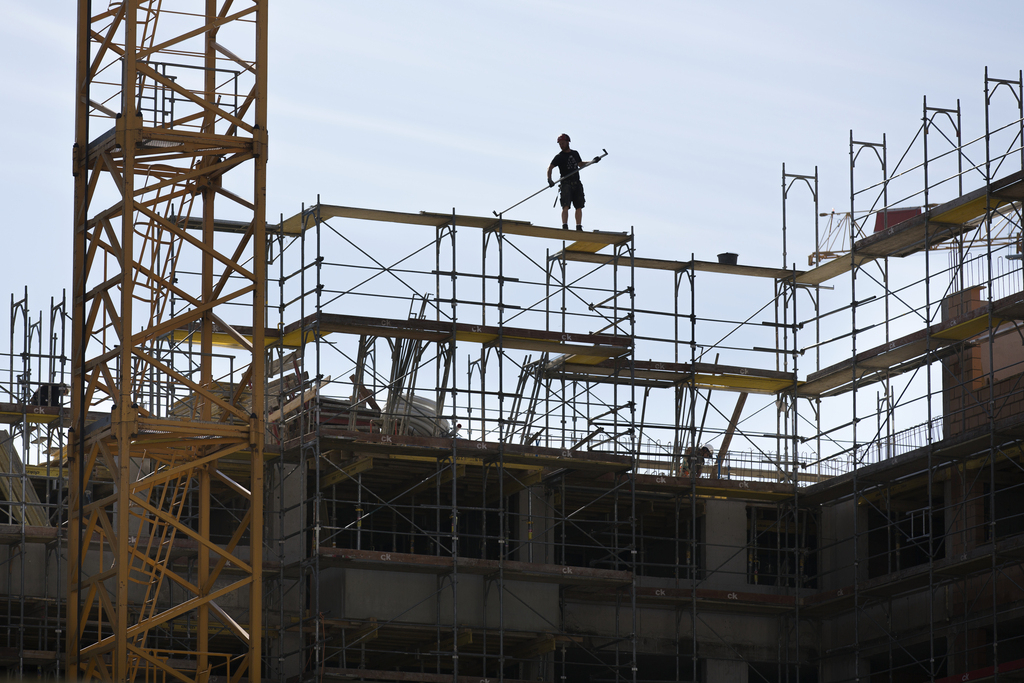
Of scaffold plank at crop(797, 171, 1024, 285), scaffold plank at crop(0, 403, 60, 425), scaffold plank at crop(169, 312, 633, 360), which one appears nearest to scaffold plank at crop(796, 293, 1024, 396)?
scaffold plank at crop(797, 171, 1024, 285)

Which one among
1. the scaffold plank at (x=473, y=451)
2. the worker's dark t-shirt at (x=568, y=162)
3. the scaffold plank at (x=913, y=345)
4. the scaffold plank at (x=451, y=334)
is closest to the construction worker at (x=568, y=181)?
the worker's dark t-shirt at (x=568, y=162)

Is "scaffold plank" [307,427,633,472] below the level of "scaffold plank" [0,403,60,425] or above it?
below

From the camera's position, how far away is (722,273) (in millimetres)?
42281

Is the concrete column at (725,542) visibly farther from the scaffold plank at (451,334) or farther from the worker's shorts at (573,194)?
the worker's shorts at (573,194)

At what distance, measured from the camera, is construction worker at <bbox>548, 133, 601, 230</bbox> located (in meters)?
38.0

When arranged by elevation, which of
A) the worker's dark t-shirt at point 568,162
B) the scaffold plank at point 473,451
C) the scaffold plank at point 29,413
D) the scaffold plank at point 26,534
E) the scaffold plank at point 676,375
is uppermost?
the worker's dark t-shirt at point 568,162

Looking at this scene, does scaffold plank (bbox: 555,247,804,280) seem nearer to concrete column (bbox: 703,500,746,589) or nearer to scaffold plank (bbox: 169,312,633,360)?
scaffold plank (bbox: 169,312,633,360)

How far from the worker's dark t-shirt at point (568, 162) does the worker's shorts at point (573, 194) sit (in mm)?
86

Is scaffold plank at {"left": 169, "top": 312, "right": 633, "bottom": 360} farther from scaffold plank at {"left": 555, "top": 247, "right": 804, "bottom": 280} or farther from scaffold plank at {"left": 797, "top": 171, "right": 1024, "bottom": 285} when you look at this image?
scaffold plank at {"left": 797, "top": 171, "right": 1024, "bottom": 285}

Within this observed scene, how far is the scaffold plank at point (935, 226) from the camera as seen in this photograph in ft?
115

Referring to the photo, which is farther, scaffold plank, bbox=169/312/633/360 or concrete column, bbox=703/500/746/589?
concrete column, bbox=703/500/746/589

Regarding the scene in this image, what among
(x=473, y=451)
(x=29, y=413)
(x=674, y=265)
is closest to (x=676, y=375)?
(x=674, y=265)

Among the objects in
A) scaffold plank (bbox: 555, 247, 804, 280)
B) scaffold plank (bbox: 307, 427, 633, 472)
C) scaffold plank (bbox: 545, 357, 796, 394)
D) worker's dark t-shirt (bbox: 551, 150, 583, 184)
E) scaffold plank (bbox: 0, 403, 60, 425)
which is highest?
worker's dark t-shirt (bbox: 551, 150, 583, 184)

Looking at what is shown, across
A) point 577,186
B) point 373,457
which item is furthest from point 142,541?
point 577,186
